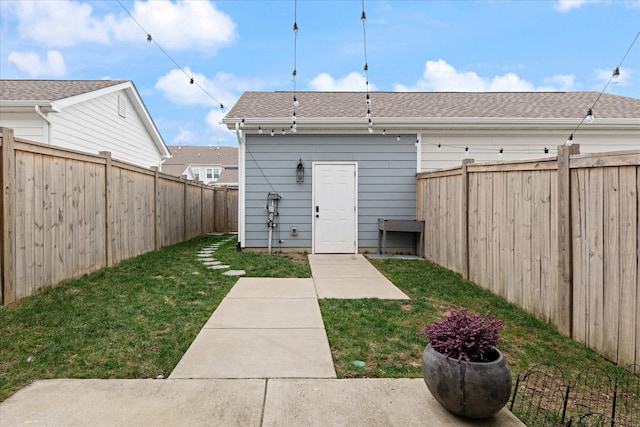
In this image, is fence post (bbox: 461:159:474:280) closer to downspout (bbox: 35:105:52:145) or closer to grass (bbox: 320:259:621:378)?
grass (bbox: 320:259:621:378)

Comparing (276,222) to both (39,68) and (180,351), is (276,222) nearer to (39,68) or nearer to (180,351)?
(180,351)

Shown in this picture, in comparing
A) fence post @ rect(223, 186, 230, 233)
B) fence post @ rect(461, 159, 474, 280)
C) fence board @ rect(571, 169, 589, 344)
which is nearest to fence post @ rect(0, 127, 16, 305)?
fence board @ rect(571, 169, 589, 344)

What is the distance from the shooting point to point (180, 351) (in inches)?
112

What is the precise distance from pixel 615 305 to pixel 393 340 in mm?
1681

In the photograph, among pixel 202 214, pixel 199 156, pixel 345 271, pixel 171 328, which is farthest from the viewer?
pixel 199 156

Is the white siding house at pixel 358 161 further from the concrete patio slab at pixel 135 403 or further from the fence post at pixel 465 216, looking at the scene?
the concrete patio slab at pixel 135 403

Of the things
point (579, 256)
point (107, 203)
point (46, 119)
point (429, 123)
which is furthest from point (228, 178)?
point (579, 256)

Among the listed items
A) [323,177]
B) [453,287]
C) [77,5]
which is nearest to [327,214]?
[323,177]

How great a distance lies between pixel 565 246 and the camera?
321 cm

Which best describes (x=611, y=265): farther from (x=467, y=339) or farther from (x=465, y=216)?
(x=465, y=216)

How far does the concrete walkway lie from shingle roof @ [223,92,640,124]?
5703 millimetres

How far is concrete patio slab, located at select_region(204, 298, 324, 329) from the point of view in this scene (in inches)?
138

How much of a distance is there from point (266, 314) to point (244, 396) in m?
1.65

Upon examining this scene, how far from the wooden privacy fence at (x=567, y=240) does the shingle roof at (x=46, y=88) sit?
8.52m
